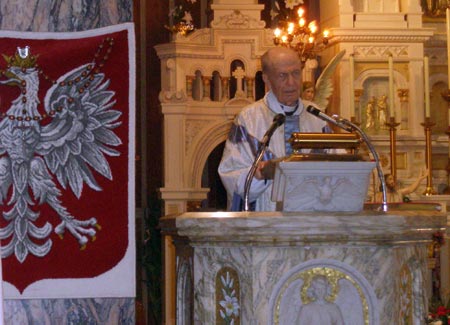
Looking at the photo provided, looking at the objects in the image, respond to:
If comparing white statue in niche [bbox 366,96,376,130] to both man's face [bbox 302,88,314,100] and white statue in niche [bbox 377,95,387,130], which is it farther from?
man's face [bbox 302,88,314,100]

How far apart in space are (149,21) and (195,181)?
2.13 m

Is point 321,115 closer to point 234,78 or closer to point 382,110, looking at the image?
point 382,110

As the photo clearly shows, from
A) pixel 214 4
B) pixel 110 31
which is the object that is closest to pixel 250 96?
pixel 214 4

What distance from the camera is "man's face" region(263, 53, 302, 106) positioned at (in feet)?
17.2

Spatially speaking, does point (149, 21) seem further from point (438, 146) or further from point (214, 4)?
point (438, 146)

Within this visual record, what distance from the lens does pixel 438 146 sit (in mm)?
11320

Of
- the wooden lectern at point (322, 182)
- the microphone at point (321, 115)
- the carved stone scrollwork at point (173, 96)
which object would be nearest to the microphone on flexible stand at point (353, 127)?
the microphone at point (321, 115)

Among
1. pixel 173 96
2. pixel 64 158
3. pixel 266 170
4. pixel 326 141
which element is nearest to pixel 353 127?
pixel 326 141

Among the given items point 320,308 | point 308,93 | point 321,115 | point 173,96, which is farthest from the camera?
point 173,96

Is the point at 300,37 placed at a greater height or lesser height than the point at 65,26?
greater

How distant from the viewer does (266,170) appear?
4273 millimetres

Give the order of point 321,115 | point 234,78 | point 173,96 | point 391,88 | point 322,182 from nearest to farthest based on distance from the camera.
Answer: point 322,182, point 321,115, point 391,88, point 173,96, point 234,78

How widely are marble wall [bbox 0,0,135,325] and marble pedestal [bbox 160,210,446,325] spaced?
0.51 meters

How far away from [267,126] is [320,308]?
1.95 m
